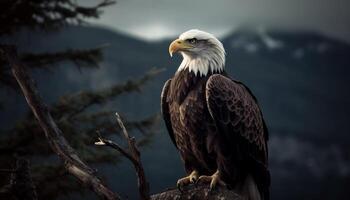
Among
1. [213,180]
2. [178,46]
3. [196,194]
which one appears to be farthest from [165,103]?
[196,194]

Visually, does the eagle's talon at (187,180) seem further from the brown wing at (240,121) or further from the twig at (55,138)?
the twig at (55,138)

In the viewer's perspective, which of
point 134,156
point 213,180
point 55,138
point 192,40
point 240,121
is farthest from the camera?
point 192,40

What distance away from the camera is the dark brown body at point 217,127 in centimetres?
629

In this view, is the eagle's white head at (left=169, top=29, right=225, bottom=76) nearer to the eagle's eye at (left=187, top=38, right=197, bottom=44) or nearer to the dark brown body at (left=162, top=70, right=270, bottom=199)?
the eagle's eye at (left=187, top=38, right=197, bottom=44)

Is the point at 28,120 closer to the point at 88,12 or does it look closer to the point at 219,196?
the point at 88,12

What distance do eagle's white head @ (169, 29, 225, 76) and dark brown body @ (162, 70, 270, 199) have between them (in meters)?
0.10

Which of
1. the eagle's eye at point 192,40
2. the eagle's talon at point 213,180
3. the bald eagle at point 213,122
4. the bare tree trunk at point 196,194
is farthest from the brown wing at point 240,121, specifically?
the bare tree trunk at point 196,194

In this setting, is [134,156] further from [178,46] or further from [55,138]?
[178,46]

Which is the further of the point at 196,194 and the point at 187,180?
the point at 187,180

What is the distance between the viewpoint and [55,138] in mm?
4949

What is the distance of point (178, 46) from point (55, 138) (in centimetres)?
200

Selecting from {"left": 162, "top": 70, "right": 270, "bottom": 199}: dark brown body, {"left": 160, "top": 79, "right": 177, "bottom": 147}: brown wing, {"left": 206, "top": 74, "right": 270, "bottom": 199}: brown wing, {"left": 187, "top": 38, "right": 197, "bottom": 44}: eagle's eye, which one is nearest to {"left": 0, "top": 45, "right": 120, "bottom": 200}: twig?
{"left": 162, "top": 70, "right": 270, "bottom": 199}: dark brown body

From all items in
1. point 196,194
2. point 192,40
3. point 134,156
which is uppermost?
point 192,40

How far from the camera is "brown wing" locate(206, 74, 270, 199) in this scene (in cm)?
629
